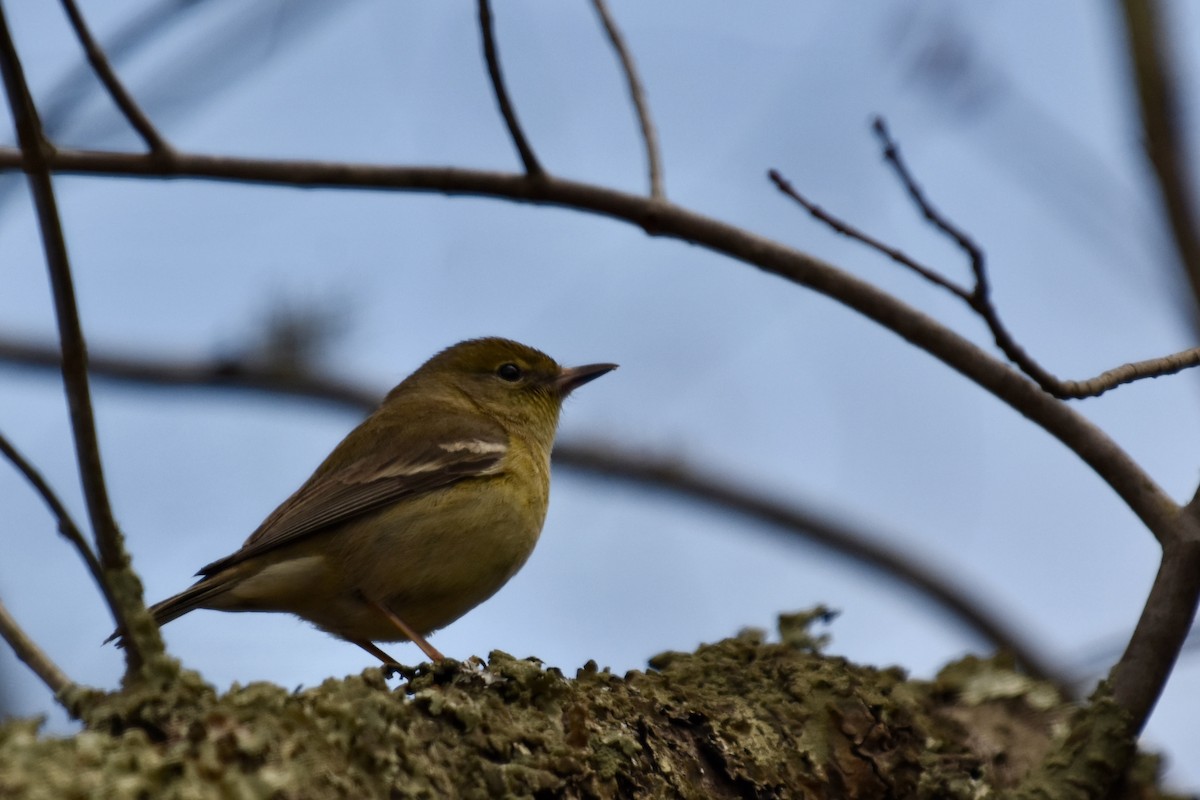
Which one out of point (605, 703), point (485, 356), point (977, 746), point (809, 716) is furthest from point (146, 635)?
point (485, 356)

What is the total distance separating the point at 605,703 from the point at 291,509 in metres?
2.67

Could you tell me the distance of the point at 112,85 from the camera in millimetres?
4484

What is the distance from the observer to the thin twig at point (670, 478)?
820cm

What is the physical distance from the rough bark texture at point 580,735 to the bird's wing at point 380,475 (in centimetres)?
179

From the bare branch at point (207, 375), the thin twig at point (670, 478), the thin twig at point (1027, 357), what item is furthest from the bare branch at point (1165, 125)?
the bare branch at point (207, 375)

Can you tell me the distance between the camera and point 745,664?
4.68 meters

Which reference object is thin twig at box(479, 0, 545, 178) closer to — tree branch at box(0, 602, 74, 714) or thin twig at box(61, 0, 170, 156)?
thin twig at box(61, 0, 170, 156)

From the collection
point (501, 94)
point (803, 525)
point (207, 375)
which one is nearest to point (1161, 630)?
point (501, 94)

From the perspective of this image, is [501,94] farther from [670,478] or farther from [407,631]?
[670,478]

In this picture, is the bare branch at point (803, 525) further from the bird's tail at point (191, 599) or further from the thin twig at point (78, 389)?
the thin twig at point (78, 389)

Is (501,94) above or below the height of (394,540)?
above

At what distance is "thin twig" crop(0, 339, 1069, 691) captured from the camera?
820 cm

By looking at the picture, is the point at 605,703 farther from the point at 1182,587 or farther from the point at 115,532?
the point at 1182,587

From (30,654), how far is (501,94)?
8.51 ft
